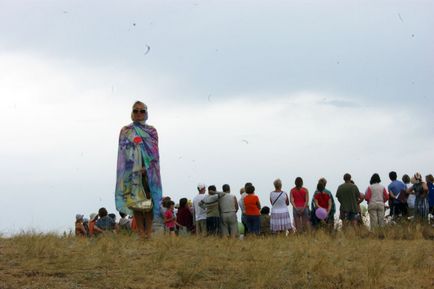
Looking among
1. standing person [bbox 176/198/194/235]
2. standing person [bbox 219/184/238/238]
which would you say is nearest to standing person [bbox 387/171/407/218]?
standing person [bbox 219/184/238/238]

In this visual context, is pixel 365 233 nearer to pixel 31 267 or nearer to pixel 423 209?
pixel 423 209

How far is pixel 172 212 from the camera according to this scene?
20.3 metres

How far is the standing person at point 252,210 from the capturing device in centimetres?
1961

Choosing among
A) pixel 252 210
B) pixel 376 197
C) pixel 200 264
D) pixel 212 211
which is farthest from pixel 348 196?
pixel 200 264

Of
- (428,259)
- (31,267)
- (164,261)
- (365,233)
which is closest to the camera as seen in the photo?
(31,267)

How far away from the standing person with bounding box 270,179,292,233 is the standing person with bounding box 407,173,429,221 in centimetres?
311

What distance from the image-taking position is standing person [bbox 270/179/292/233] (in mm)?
19500

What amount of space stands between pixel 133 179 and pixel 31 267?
3.96 meters

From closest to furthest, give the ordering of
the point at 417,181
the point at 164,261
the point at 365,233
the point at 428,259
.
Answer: the point at 164,261, the point at 428,259, the point at 365,233, the point at 417,181

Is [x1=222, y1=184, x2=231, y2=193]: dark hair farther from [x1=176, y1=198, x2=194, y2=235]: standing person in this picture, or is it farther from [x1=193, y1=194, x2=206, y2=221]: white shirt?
[x1=176, y1=198, x2=194, y2=235]: standing person

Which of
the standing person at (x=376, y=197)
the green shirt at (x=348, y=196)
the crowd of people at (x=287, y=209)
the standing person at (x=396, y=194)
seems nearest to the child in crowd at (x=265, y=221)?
the crowd of people at (x=287, y=209)

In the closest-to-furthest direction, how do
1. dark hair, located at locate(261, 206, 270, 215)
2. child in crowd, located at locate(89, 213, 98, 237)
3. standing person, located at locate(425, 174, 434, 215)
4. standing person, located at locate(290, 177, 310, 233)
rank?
child in crowd, located at locate(89, 213, 98, 237)
standing person, located at locate(290, 177, 310, 233)
standing person, located at locate(425, 174, 434, 215)
dark hair, located at locate(261, 206, 270, 215)

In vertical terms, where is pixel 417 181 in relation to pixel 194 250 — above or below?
above

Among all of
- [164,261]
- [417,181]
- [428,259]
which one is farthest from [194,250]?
[417,181]
